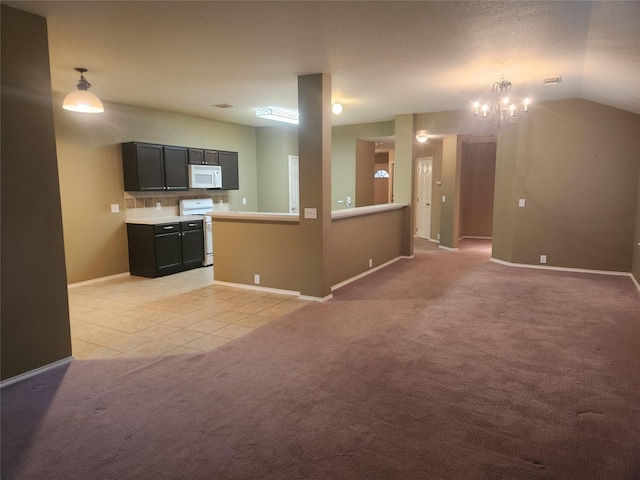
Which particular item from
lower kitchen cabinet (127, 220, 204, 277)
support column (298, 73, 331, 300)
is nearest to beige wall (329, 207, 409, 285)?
support column (298, 73, 331, 300)

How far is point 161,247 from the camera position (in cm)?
634

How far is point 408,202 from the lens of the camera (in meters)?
7.81

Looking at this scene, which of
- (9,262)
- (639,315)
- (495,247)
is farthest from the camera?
(495,247)

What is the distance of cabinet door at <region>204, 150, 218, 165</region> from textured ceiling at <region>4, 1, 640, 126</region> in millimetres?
1762

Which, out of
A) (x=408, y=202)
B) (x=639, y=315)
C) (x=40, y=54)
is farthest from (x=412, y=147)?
(x=40, y=54)

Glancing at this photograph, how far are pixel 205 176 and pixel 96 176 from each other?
6.14 ft

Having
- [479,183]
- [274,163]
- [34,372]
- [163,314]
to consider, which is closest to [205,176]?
[274,163]

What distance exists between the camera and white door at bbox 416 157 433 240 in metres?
10.7

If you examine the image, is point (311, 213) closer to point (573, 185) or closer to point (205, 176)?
point (205, 176)

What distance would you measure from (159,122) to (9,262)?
4655 millimetres

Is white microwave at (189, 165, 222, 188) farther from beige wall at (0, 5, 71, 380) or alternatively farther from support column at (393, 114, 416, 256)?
beige wall at (0, 5, 71, 380)

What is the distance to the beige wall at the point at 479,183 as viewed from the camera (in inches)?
409

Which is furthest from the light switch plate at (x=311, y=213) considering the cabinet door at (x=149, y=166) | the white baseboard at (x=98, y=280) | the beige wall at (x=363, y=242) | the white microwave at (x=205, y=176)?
the white baseboard at (x=98, y=280)

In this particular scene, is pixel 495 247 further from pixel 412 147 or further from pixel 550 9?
pixel 550 9
